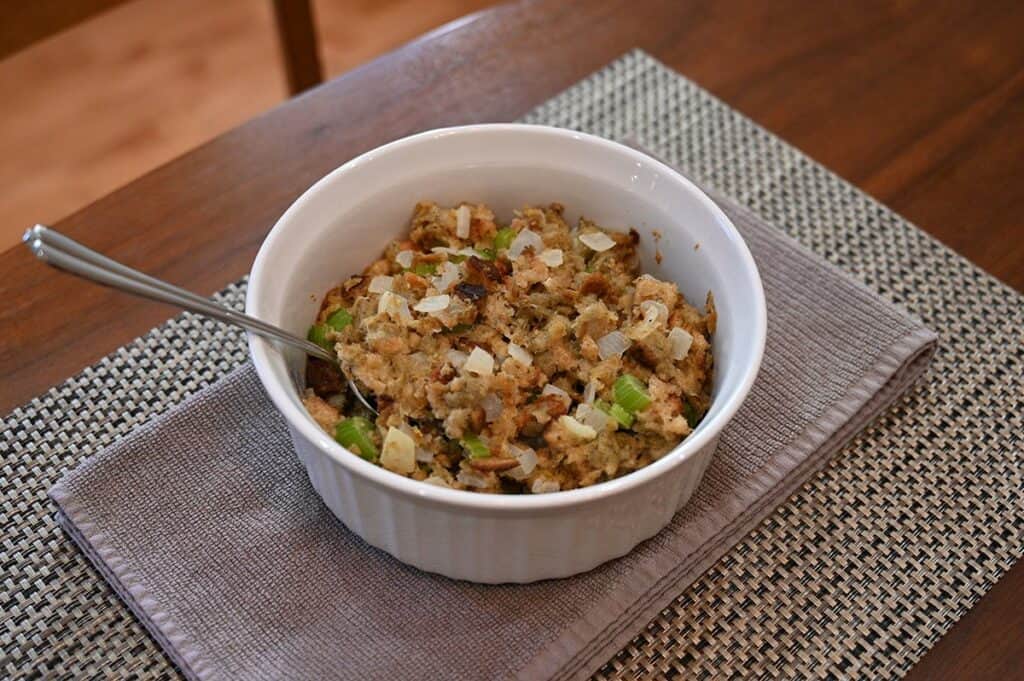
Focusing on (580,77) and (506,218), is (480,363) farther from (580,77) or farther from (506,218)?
(580,77)

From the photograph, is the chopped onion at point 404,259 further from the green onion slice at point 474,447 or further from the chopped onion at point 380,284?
the green onion slice at point 474,447

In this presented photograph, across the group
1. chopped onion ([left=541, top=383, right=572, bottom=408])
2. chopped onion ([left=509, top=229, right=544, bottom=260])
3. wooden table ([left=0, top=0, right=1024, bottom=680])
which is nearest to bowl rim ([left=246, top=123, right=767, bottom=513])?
chopped onion ([left=541, top=383, right=572, bottom=408])

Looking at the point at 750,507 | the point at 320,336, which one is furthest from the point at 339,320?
the point at 750,507

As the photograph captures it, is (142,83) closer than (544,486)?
No

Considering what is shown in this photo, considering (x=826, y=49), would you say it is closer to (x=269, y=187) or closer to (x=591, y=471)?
(x=269, y=187)

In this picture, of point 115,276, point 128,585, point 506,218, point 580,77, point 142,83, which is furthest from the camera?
point 142,83

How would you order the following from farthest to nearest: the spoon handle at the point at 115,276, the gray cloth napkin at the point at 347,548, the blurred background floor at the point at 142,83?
1. the blurred background floor at the point at 142,83
2. the gray cloth napkin at the point at 347,548
3. the spoon handle at the point at 115,276

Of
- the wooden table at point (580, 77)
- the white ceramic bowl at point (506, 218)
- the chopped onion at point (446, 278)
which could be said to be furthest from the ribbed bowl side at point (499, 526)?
the wooden table at point (580, 77)
